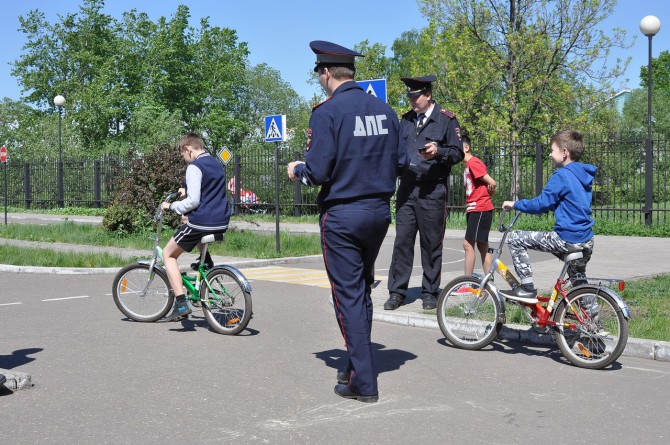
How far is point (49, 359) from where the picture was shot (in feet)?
21.6

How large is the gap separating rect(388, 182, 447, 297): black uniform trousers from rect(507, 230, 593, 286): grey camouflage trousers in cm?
180

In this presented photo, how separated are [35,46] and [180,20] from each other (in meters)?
12.0

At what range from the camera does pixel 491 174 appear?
23.7m

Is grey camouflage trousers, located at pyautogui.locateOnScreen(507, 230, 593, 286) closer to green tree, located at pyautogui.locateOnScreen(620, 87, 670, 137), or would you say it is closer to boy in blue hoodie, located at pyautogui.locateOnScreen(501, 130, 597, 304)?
boy in blue hoodie, located at pyautogui.locateOnScreen(501, 130, 597, 304)

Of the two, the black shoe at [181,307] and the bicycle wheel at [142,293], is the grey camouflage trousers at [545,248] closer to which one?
the black shoe at [181,307]

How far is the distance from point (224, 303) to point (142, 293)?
1126 mm

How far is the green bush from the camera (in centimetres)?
1908

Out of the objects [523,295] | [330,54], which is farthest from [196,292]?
[330,54]

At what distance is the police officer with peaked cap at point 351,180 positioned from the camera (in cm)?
519

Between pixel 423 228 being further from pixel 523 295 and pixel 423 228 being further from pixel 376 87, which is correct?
pixel 376 87

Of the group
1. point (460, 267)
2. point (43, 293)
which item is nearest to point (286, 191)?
point (460, 267)

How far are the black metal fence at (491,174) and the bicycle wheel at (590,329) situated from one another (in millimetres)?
15405

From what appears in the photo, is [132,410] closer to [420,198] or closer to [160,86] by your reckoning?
[420,198]

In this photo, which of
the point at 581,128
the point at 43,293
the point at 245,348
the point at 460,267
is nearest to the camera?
the point at 245,348
